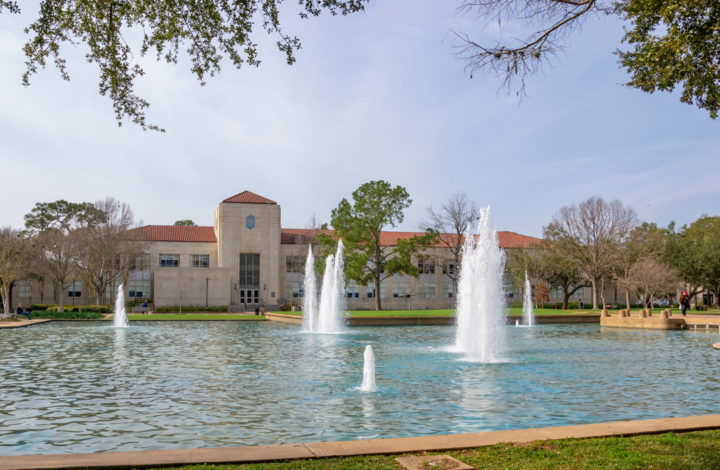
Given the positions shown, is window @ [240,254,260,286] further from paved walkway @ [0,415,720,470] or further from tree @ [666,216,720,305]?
paved walkway @ [0,415,720,470]

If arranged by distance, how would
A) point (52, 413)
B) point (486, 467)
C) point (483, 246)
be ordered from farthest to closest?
point (483, 246) → point (52, 413) → point (486, 467)

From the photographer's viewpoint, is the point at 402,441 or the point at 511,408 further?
the point at 511,408

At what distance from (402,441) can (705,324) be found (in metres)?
31.6

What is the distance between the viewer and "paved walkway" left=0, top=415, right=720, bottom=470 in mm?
5750

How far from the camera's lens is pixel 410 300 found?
240 ft

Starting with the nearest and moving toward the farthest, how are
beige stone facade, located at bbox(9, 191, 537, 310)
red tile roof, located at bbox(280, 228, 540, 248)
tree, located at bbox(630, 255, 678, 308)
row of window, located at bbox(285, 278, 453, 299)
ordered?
tree, located at bbox(630, 255, 678, 308), beige stone facade, located at bbox(9, 191, 537, 310), red tile roof, located at bbox(280, 228, 540, 248), row of window, located at bbox(285, 278, 453, 299)

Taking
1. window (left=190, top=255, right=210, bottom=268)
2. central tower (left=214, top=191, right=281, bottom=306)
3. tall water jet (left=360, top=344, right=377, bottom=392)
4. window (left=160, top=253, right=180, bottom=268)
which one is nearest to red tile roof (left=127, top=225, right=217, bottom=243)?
window (left=160, top=253, right=180, bottom=268)

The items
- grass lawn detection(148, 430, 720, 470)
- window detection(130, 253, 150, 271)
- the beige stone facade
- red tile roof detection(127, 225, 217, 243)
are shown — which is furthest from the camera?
red tile roof detection(127, 225, 217, 243)

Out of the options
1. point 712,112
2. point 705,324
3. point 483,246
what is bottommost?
point 705,324

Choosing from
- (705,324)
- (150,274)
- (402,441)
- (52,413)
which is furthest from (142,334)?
(150,274)

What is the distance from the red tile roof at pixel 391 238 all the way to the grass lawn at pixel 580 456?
63877mm

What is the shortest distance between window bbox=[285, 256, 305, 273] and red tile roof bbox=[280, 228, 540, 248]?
1879mm

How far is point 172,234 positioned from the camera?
74.2m

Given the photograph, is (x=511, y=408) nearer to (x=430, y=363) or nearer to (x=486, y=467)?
(x=486, y=467)
